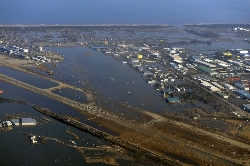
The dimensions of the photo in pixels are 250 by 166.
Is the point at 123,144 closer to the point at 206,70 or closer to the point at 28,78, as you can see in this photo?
the point at 28,78

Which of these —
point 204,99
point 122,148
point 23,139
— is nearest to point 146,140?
point 122,148

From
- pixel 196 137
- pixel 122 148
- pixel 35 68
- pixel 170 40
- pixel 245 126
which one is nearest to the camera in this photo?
pixel 122 148

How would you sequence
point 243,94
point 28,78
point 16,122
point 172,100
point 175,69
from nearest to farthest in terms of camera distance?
point 16,122 < point 172,100 < point 243,94 < point 28,78 < point 175,69

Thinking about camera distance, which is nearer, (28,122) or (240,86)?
(28,122)

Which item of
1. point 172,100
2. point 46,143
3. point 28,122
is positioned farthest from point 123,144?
point 172,100

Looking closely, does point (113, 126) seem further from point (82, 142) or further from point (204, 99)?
point (204, 99)

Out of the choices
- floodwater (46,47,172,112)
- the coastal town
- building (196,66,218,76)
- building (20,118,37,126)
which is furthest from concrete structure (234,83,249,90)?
building (20,118,37,126)
